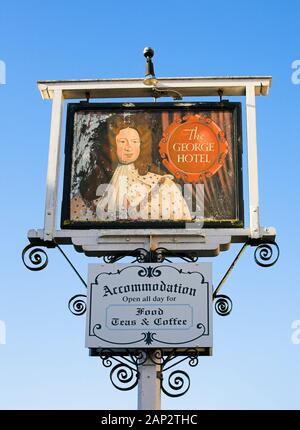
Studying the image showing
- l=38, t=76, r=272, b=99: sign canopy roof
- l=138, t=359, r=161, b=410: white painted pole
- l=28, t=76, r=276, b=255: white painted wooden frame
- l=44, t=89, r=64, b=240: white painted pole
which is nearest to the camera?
l=138, t=359, r=161, b=410: white painted pole

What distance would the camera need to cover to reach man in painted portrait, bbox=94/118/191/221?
10812 millimetres

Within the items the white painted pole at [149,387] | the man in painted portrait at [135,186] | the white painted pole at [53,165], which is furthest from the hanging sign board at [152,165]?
the white painted pole at [149,387]

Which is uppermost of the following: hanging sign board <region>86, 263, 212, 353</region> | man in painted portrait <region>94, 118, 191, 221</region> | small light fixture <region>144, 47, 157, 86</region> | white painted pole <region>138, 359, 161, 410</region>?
small light fixture <region>144, 47, 157, 86</region>

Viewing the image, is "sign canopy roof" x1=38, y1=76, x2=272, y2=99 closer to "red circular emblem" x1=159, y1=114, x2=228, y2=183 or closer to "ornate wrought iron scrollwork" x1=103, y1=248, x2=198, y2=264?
"red circular emblem" x1=159, y1=114, x2=228, y2=183

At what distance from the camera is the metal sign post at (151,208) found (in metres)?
10.0

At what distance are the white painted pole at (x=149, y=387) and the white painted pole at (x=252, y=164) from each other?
1.82 m

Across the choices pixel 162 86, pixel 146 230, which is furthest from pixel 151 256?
pixel 162 86

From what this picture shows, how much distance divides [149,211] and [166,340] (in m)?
1.61

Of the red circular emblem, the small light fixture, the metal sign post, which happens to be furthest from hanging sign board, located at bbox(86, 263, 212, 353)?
the small light fixture

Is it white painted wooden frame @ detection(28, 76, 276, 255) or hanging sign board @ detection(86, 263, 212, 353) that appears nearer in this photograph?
hanging sign board @ detection(86, 263, 212, 353)

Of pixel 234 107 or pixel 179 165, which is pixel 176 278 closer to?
pixel 179 165

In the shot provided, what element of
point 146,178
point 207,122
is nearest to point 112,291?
point 146,178

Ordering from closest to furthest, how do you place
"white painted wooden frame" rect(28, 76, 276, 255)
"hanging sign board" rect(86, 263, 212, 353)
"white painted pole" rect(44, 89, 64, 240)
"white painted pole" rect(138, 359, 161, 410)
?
1. "white painted pole" rect(138, 359, 161, 410)
2. "hanging sign board" rect(86, 263, 212, 353)
3. "white painted wooden frame" rect(28, 76, 276, 255)
4. "white painted pole" rect(44, 89, 64, 240)

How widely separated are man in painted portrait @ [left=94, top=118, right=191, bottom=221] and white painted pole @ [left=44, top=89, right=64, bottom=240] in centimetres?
50
